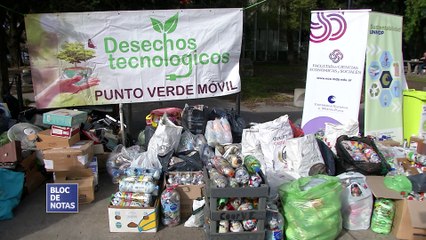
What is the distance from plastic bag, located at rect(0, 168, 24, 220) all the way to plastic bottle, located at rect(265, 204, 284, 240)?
2.70 meters

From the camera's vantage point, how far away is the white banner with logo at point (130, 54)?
4938 mm

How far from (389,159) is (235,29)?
2783 mm

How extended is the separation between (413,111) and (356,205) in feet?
9.69

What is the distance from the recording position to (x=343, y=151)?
4164mm

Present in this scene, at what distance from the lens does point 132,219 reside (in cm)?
345

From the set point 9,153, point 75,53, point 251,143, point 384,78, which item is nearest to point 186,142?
point 251,143

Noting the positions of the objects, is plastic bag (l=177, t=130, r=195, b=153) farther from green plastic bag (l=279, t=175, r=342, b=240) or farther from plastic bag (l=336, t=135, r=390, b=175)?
plastic bag (l=336, t=135, r=390, b=175)

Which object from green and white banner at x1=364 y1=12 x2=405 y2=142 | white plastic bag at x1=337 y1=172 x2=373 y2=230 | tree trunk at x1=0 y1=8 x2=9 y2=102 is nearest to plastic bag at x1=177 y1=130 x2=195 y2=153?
white plastic bag at x1=337 y1=172 x2=373 y2=230

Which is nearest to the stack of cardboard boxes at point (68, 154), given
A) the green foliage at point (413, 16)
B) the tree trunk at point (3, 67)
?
the tree trunk at point (3, 67)

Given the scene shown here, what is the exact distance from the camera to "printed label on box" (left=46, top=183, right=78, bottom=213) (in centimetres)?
379

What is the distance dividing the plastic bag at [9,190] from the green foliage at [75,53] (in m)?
1.78

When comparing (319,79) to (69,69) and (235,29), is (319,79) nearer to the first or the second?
(235,29)

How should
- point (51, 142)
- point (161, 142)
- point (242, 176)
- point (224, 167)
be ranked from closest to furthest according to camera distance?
point (242, 176) → point (224, 167) → point (51, 142) → point (161, 142)

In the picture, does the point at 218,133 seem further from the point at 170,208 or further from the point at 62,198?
the point at 62,198
